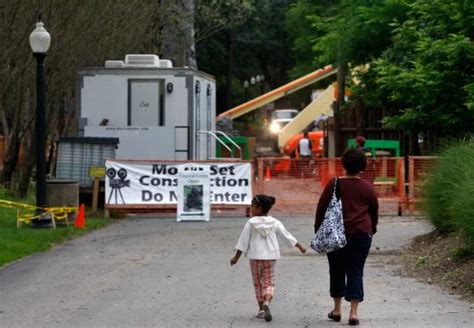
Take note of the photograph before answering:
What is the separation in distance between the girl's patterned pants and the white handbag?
0.65 meters

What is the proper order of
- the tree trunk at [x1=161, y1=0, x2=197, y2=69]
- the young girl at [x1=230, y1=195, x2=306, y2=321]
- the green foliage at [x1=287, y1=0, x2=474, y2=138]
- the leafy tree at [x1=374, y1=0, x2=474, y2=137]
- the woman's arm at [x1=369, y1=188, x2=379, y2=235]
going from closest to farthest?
1. the woman's arm at [x1=369, y1=188, x2=379, y2=235]
2. the young girl at [x1=230, y1=195, x2=306, y2=321]
3. the leafy tree at [x1=374, y1=0, x2=474, y2=137]
4. the green foliage at [x1=287, y1=0, x2=474, y2=138]
5. the tree trunk at [x1=161, y1=0, x2=197, y2=69]

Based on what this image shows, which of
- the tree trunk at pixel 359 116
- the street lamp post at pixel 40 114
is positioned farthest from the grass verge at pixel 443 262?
the tree trunk at pixel 359 116

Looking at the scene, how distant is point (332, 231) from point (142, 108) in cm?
1437

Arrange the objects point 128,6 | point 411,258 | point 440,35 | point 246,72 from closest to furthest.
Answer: point 411,258 → point 440,35 → point 128,6 → point 246,72

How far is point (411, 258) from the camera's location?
1456 centimetres

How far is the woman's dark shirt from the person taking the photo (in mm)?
9680

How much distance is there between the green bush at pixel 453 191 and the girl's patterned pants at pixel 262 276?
303 cm

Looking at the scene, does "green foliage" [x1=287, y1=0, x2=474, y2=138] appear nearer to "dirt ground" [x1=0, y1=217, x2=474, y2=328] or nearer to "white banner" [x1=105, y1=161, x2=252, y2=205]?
"white banner" [x1=105, y1=161, x2=252, y2=205]

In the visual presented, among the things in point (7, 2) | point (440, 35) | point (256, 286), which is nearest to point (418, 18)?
point (440, 35)

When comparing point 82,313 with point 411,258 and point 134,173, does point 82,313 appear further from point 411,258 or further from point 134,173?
point 134,173

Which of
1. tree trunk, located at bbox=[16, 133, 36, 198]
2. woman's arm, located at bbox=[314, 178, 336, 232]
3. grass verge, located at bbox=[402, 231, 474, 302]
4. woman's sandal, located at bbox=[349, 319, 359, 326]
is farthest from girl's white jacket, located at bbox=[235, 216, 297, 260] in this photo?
tree trunk, located at bbox=[16, 133, 36, 198]

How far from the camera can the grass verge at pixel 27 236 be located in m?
15.5

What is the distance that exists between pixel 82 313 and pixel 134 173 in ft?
37.0

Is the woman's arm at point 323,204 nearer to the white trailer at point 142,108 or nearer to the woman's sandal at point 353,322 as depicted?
the woman's sandal at point 353,322
